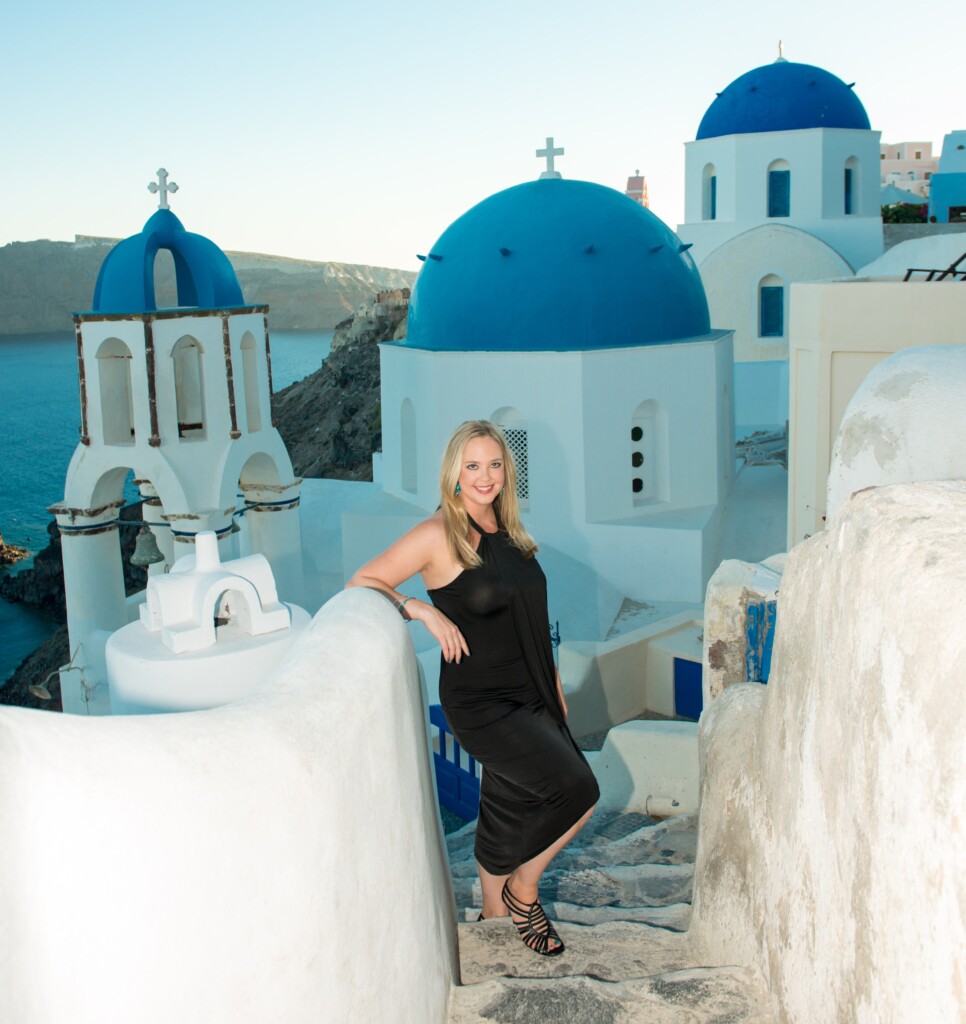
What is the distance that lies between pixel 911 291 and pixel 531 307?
4.57 m

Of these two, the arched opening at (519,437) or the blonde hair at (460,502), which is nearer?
the blonde hair at (460,502)

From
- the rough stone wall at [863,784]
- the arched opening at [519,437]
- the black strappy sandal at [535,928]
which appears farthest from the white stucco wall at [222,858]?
the arched opening at [519,437]

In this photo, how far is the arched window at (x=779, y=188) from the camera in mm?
19984

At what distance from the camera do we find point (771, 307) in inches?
757

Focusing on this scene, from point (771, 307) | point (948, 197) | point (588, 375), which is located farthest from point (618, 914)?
point (948, 197)

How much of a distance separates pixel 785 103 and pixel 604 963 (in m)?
19.3

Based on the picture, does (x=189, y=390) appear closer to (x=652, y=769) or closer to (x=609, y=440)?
(x=609, y=440)

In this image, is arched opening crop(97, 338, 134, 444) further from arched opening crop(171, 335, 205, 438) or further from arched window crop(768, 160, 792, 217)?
arched window crop(768, 160, 792, 217)

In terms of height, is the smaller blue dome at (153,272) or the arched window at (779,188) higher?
the arched window at (779,188)

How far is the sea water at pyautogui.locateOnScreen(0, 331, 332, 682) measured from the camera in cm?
3269

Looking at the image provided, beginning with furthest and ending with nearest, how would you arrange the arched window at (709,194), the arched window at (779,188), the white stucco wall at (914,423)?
the arched window at (709,194) → the arched window at (779,188) → the white stucco wall at (914,423)

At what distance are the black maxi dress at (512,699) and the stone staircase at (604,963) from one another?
1.00 ft

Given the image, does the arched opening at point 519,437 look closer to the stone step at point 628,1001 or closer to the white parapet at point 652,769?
the white parapet at point 652,769

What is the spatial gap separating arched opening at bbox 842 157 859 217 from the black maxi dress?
1886cm
